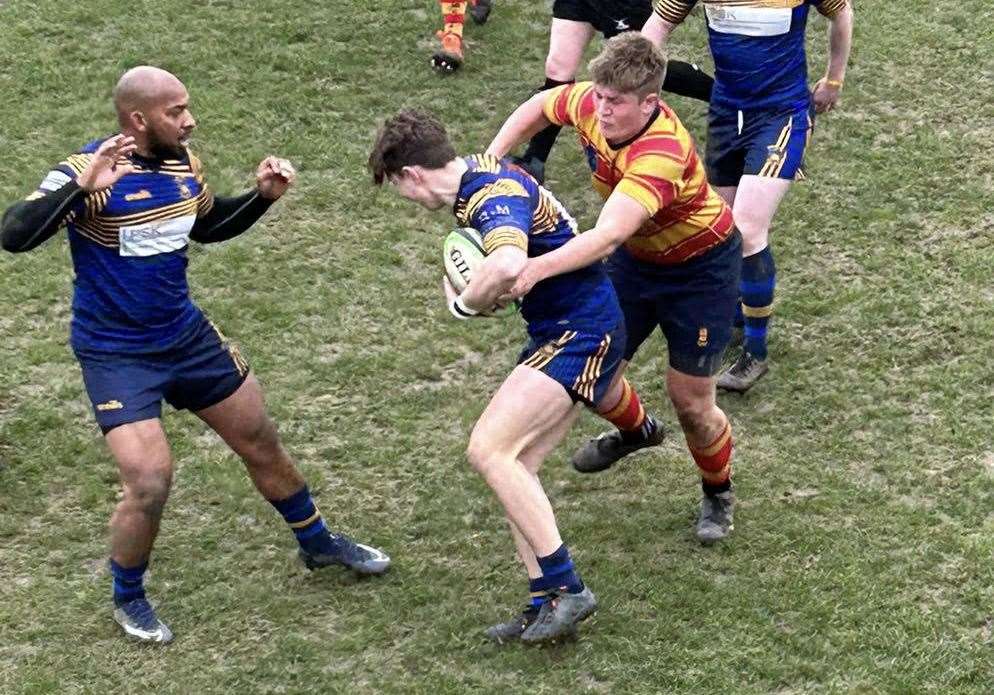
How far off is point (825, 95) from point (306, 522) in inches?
140

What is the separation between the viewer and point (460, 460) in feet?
21.5

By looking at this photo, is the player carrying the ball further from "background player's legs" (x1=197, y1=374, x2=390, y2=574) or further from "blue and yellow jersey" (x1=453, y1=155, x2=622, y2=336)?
"background player's legs" (x1=197, y1=374, x2=390, y2=574)

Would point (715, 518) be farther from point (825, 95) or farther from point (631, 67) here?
point (825, 95)

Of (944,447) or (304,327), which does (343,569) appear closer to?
(304,327)

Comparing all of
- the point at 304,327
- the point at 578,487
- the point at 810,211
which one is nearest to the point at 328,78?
the point at 304,327

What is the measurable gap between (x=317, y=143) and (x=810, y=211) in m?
3.21

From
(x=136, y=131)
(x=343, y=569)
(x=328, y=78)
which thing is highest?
(x=136, y=131)

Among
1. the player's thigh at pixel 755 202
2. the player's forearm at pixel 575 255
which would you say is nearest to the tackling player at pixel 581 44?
the player's thigh at pixel 755 202

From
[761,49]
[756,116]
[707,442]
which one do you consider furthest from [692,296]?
[761,49]

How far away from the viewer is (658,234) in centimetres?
550

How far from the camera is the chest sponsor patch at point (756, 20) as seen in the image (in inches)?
262

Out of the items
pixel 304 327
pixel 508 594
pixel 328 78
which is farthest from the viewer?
pixel 328 78

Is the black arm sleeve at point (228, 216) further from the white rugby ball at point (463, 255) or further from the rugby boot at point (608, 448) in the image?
the rugby boot at point (608, 448)

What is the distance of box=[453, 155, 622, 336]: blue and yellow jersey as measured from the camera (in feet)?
16.0
